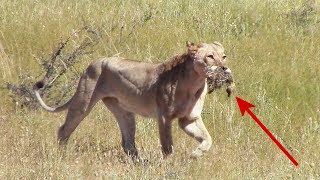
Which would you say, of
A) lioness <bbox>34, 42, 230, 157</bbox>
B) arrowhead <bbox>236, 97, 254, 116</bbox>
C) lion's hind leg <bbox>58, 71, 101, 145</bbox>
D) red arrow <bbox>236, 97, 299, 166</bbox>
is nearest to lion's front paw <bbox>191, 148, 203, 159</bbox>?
lioness <bbox>34, 42, 230, 157</bbox>

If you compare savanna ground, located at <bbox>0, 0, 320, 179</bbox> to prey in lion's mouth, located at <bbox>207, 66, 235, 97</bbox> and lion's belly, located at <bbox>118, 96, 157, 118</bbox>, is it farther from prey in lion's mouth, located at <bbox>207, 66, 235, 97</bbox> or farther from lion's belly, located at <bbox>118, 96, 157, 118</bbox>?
prey in lion's mouth, located at <bbox>207, 66, 235, 97</bbox>

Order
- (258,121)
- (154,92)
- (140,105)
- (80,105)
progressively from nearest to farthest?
(154,92)
(140,105)
(80,105)
(258,121)

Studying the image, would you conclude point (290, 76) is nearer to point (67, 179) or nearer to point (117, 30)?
point (117, 30)

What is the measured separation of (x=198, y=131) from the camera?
26.1 ft

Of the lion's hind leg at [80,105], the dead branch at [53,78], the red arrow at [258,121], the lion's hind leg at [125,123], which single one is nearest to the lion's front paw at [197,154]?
the red arrow at [258,121]

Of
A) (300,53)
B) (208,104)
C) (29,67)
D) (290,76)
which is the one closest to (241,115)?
(208,104)

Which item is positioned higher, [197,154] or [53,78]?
[197,154]

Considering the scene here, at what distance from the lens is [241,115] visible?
31.0 feet

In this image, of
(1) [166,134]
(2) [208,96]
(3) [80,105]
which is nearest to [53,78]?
(2) [208,96]

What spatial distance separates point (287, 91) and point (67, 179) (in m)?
4.09

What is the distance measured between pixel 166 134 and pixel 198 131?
0.31 meters

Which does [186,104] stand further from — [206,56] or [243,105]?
[243,105]

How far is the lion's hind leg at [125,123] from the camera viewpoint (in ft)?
28.2

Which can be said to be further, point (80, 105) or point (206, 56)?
point (80, 105)
